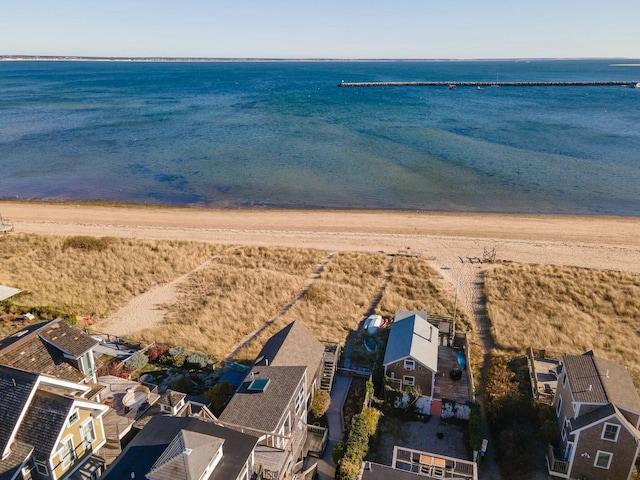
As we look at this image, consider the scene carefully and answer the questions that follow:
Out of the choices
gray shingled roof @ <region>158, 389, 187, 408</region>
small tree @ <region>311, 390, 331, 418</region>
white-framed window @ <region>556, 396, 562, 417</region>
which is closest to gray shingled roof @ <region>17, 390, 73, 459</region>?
gray shingled roof @ <region>158, 389, 187, 408</region>

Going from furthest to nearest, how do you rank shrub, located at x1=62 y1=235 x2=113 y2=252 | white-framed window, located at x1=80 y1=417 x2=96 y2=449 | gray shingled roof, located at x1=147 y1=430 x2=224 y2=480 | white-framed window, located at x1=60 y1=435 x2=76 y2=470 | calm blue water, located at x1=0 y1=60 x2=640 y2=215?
1. calm blue water, located at x1=0 y1=60 x2=640 y2=215
2. shrub, located at x1=62 y1=235 x2=113 y2=252
3. white-framed window, located at x1=80 y1=417 x2=96 y2=449
4. white-framed window, located at x1=60 y1=435 x2=76 y2=470
5. gray shingled roof, located at x1=147 y1=430 x2=224 y2=480

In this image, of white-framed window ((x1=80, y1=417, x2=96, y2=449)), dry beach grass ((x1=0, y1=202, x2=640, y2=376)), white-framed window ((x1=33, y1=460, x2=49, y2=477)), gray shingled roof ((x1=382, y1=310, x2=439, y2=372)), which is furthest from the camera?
dry beach grass ((x1=0, y1=202, x2=640, y2=376))

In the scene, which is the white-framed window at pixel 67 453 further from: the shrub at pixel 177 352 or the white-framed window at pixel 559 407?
the white-framed window at pixel 559 407

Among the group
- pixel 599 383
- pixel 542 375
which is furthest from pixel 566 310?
pixel 599 383

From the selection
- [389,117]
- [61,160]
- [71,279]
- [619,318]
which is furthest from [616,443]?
[389,117]

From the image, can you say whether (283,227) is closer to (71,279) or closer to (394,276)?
(394,276)

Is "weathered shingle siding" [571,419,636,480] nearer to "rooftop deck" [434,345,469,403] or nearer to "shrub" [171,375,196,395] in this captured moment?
"rooftop deck" [434,345,469,403]

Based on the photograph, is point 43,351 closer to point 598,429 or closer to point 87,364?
point 87,364

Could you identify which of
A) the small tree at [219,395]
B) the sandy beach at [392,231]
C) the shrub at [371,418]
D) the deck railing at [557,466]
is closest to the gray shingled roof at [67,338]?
the small tree at [219,395]
